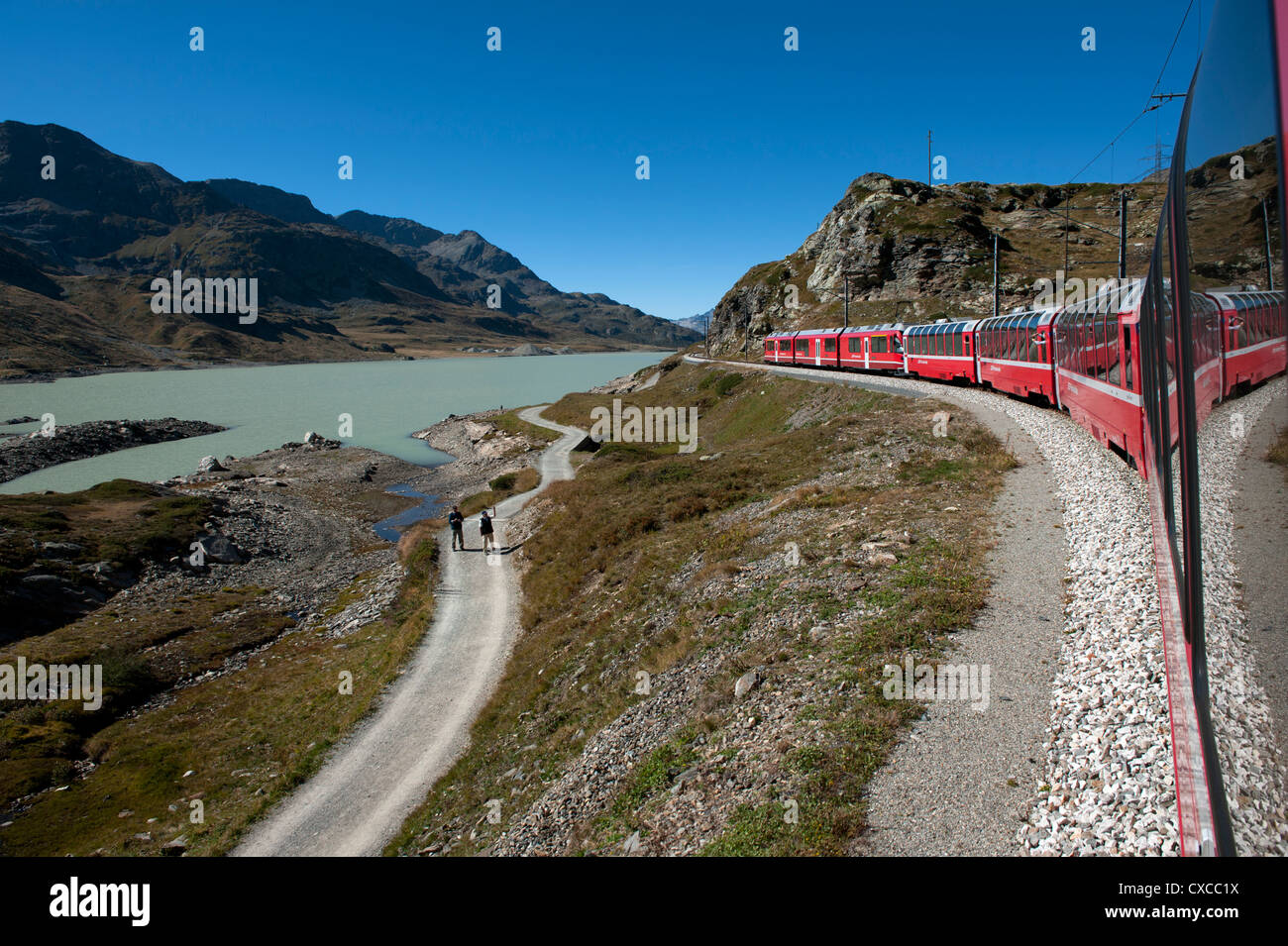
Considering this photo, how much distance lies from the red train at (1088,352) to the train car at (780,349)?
4.73m

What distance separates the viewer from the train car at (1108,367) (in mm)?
15188

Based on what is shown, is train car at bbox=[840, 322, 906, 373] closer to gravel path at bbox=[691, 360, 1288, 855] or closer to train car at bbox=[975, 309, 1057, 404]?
train car at bbox=[975, 309, 1057, 404]

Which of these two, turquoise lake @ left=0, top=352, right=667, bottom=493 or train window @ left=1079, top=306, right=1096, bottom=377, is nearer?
train window @ left=1079, top=306, right=1096, bottom=377

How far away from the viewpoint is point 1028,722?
8.84 m

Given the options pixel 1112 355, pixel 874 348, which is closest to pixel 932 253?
pixel 874 348

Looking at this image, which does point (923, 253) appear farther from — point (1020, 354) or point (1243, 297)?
point (1243, 297)

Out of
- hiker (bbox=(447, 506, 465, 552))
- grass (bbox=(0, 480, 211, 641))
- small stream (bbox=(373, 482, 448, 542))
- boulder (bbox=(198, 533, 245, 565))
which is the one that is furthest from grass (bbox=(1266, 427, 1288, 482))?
small stream (bbox=(373, 482, 448, 542))

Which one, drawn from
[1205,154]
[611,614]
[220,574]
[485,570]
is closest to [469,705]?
[611,614]

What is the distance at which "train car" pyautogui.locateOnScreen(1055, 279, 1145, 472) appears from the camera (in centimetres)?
1519

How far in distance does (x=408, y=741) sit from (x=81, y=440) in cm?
8978

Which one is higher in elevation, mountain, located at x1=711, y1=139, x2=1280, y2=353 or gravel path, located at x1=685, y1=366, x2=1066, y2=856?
mountain, located at x1=711, y1=139, x2=1280, y2=353
